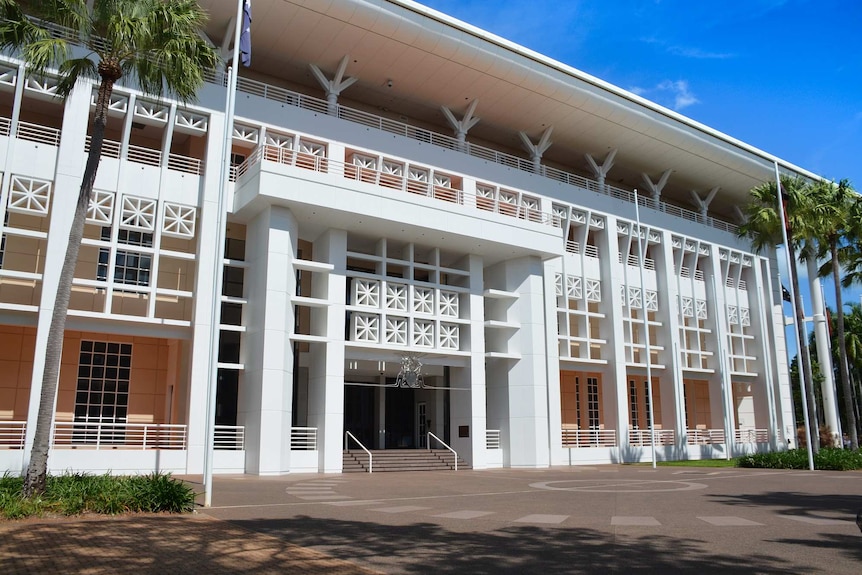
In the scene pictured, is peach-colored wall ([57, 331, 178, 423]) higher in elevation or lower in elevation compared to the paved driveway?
higher

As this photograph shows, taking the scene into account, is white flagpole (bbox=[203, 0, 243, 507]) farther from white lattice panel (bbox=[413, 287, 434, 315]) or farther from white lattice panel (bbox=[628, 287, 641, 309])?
white lattice panel (bbox=[628, 287, 641, 309])

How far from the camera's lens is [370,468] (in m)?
25.1

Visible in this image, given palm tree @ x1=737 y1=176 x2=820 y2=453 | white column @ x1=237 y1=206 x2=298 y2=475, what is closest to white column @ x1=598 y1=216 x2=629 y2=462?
palm tree @ x1=737 y1=176 x2=820 y2=453

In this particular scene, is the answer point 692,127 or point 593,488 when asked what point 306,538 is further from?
point 692,127

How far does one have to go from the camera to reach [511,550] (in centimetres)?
884

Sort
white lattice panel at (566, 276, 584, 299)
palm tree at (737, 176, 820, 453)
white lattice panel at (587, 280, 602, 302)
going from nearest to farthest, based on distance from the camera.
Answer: palm tree at (737, 176, 820, 453) < white lattice panel at (566, 276, 584, 299) < white lattice panel at (587, 280, 602, 302)

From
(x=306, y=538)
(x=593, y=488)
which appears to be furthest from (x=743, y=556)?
(x=593, y=488)

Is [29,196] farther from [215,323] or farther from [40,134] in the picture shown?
[215,323]

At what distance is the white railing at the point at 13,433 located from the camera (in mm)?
20422

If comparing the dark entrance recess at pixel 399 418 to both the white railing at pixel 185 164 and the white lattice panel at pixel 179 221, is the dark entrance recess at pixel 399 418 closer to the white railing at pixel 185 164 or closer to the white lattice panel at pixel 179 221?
the white lattice panel at pixel 179 221

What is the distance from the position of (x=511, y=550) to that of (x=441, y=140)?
28252mm

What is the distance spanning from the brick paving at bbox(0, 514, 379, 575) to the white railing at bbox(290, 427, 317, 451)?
540 inches

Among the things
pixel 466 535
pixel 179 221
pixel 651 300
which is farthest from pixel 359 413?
pixel 466 535

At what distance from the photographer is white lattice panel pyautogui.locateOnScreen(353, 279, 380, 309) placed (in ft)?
86.1
